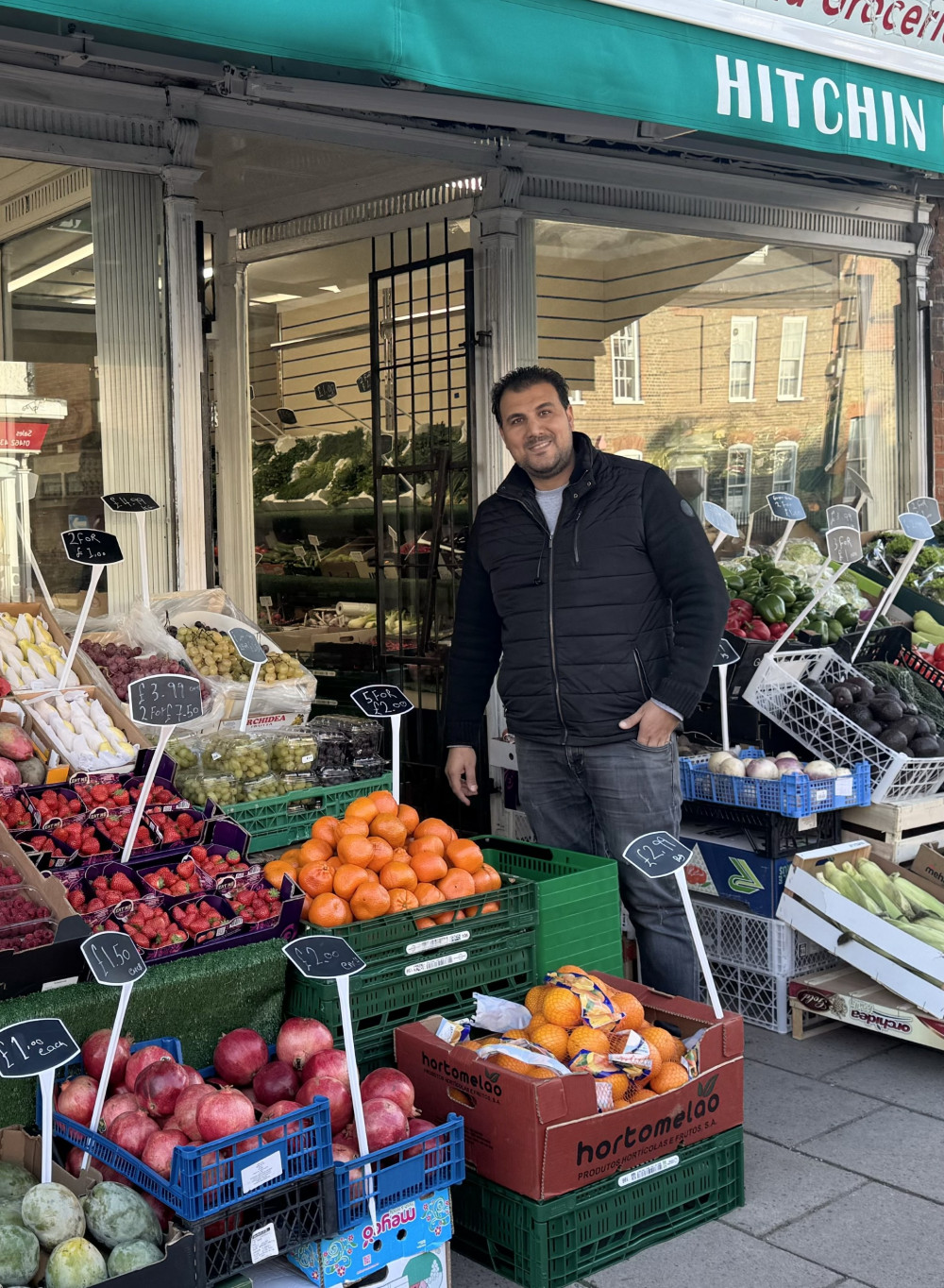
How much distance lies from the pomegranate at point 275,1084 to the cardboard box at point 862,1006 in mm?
2333

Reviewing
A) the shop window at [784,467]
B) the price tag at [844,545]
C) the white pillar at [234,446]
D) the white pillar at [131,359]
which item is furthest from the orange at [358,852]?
the shop window at [784,467]

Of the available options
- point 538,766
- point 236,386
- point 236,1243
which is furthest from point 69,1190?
point 236,386

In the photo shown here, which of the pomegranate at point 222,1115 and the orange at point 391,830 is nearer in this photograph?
the pomegranate at point 222,1115

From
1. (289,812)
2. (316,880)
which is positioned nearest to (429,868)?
(316,880)

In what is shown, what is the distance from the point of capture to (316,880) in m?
3.66

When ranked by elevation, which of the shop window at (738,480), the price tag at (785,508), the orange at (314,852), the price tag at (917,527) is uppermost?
the shop window at (738,480)

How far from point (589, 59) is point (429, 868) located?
243 cm

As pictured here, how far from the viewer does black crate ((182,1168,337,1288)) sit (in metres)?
2.56

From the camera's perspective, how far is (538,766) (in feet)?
14.2

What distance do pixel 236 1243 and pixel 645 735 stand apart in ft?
6.40

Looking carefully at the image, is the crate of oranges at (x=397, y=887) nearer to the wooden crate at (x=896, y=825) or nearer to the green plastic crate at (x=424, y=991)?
the green plastic crate at (x=424, y=991)

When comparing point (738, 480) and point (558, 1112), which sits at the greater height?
point (738, 480)

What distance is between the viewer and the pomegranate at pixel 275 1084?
9.95 ft

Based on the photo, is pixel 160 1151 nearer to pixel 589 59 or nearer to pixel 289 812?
pixel 289 812
